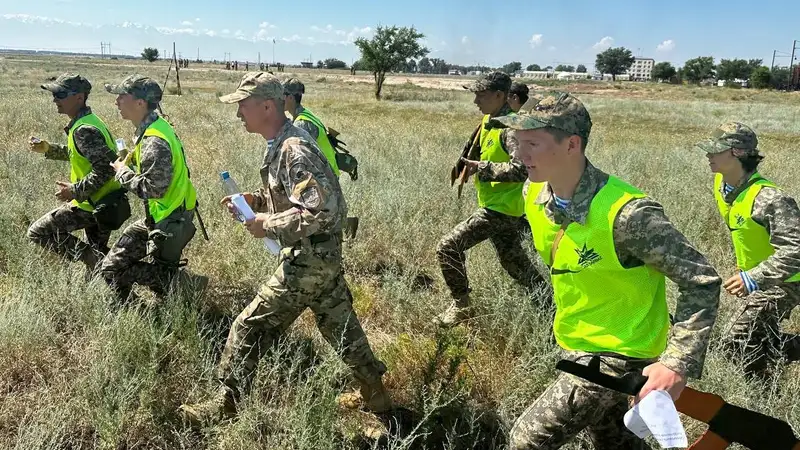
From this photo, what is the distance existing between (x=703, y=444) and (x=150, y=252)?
12.2 ft

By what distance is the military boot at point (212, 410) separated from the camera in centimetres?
311

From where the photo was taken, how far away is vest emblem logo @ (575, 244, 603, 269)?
2113 mm

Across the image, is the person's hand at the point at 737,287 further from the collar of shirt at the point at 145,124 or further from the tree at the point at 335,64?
the tree at the point at 335,64

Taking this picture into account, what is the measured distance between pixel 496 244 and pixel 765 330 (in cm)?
194

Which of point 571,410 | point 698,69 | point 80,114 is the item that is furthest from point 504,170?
point 698,69

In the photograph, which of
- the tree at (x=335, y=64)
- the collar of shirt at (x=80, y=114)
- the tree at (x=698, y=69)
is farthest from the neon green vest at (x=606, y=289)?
the tree at (x=335, y=64)

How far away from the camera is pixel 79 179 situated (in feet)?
15.9

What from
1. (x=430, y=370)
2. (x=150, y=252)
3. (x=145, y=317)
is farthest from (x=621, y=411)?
(x=150, y=252)

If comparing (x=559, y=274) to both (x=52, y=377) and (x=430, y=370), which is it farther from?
(x=52, y=377)

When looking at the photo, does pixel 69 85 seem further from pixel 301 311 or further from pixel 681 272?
pixel 681 272

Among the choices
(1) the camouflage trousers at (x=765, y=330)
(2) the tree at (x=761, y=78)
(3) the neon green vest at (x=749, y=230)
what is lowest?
(1) the camouflage trousers at (x=765, y=330)

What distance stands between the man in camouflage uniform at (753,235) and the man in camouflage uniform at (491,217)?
1.39 metres

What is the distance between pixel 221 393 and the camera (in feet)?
10.5

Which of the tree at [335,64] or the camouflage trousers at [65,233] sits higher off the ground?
the tree at [335,64]
